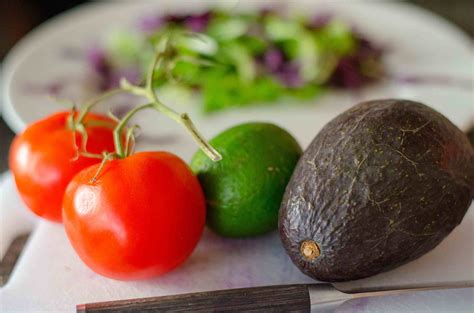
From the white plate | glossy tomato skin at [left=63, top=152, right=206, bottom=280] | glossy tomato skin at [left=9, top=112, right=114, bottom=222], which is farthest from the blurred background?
glossy tomato skin at [left=63, top=152, right=206, bottom=280]

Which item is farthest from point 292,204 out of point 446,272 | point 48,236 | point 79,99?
point 79,99

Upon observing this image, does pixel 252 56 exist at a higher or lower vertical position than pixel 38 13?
higher

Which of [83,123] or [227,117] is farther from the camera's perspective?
[227,117]

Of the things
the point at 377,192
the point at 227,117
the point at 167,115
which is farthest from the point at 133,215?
the point at 227,117

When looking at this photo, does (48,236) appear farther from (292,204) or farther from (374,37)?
(374,37)

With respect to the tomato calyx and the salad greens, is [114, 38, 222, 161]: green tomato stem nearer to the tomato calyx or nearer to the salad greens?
the tomato calyx

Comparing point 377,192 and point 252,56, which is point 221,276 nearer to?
point 377,192

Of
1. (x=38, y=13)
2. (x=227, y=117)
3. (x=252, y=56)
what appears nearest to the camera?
(x=227, y=117)

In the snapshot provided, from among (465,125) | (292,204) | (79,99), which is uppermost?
(292,204)
